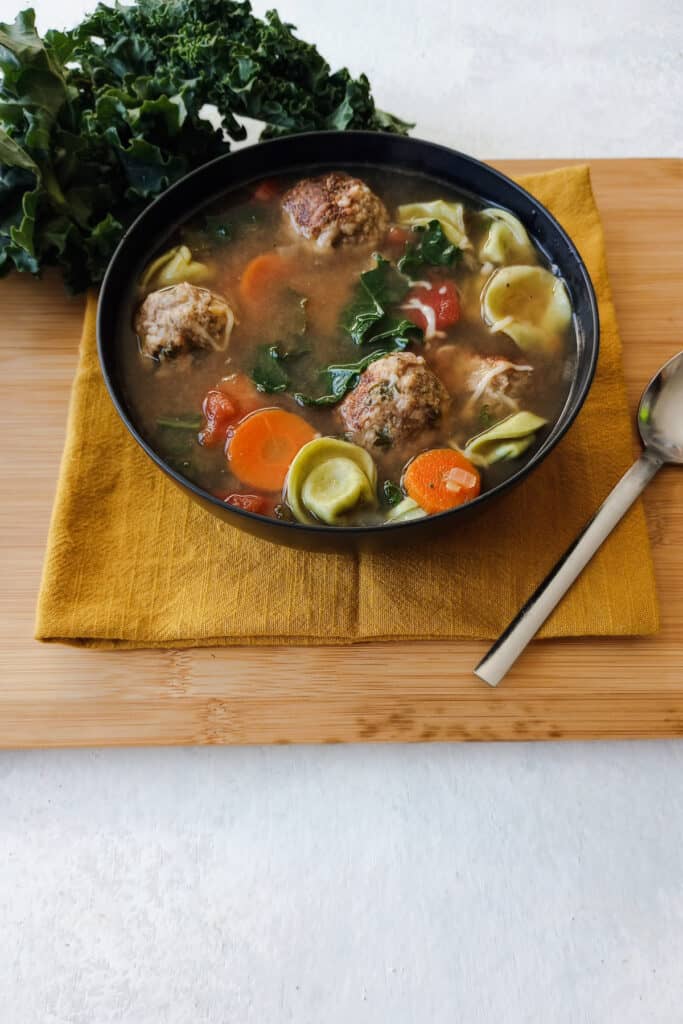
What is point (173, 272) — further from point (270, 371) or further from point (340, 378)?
point (340, 378)

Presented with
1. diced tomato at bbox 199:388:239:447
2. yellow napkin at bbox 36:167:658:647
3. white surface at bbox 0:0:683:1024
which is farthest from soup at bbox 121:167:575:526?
white surface at bbox 0:0:683:1024

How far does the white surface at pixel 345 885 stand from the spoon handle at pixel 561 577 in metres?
0.33

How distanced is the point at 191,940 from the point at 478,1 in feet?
15.3

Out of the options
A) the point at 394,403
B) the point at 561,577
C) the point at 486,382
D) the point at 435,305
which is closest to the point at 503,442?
the point at 486,382

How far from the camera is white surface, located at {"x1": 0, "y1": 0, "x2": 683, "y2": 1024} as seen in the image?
8.88 feet

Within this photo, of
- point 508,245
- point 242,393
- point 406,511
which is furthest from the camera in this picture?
point 508,245

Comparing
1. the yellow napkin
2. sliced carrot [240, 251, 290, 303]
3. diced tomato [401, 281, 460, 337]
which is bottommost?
the yellow napkin

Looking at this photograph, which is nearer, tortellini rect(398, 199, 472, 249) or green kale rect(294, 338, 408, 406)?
green kale rect(294, 338, 408, 406)

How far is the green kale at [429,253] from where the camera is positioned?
3.21 meters

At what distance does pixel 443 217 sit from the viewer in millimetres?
3281

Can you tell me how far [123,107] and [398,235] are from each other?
119cm

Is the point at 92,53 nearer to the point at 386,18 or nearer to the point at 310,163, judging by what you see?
the point at 310,163

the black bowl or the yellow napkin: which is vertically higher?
the black bowl

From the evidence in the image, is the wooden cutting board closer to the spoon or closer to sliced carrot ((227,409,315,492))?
the spoon
